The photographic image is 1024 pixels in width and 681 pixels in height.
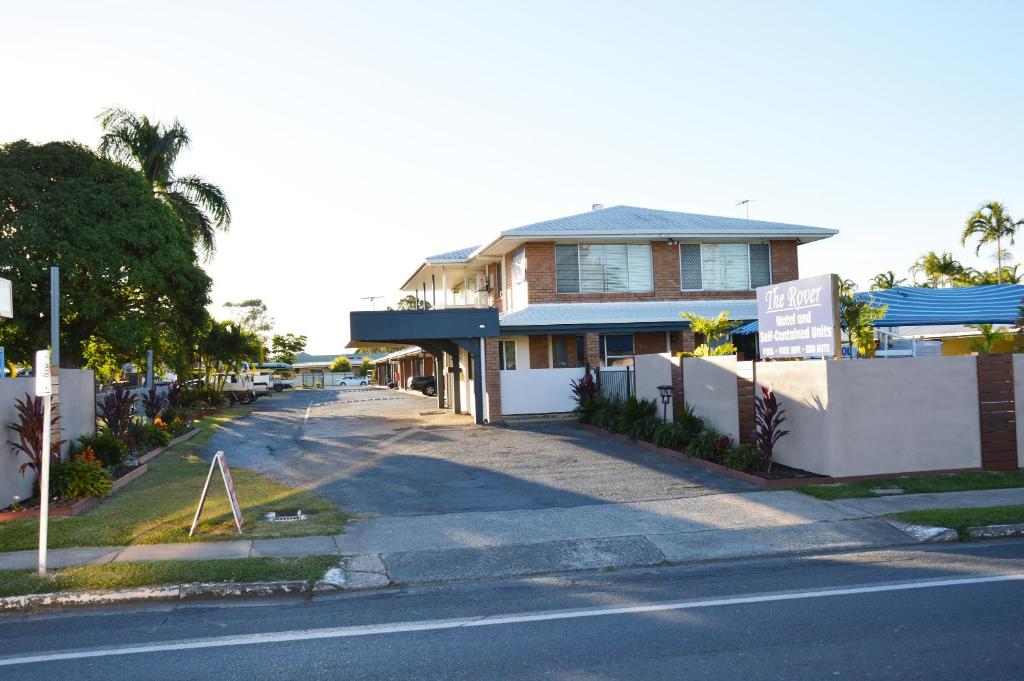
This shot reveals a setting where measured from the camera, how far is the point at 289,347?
428 feet

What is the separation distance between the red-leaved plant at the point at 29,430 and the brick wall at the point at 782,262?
22478mm

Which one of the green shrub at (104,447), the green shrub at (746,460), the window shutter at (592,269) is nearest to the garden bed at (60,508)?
the green shrub at (104,447)

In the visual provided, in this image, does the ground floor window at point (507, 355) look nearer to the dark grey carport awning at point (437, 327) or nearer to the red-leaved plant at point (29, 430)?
the dark grey carport awning at point (437, 327)

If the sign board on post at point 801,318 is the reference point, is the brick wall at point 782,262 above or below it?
above

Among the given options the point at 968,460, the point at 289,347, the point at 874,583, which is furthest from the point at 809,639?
the point at 289,347

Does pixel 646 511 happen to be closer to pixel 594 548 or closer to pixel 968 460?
pixel 594 548

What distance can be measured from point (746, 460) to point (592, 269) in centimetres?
1416

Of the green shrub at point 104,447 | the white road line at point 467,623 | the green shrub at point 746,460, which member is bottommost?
the white road line at point 467,623

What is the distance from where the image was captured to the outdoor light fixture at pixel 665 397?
18.7 meters

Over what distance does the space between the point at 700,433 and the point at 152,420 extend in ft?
48.7

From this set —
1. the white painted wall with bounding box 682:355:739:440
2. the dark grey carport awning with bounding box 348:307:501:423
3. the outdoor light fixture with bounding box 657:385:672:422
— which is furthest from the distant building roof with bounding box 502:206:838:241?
the white painted wall with bounding box 682:355:739:440

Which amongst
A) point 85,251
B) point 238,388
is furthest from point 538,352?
point 238,388

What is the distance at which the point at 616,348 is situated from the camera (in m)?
27.3

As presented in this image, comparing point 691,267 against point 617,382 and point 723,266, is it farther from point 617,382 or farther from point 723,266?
point 617,382
